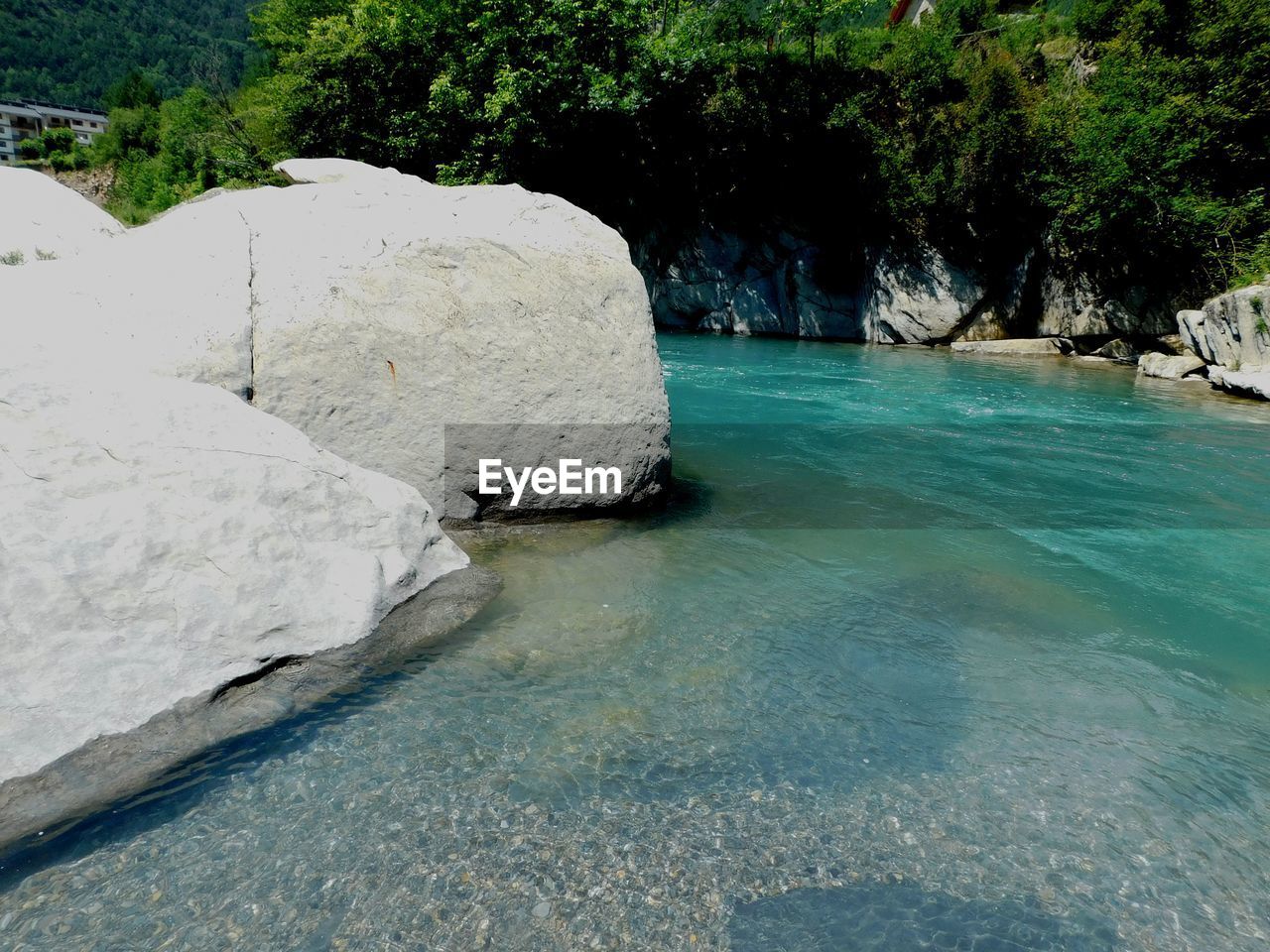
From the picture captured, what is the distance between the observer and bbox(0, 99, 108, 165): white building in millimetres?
71500

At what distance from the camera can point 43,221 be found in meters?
5.65

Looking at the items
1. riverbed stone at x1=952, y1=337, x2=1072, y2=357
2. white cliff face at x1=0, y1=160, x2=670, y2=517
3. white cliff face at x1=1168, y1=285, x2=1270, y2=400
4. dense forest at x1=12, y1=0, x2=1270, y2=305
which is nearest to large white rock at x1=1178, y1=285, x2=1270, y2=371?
white cliff face at x1=1168, y1=285, x2=1270, y2=400

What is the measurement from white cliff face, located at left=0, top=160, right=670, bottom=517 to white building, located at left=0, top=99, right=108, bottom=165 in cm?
8361

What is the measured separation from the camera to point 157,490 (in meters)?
3.36

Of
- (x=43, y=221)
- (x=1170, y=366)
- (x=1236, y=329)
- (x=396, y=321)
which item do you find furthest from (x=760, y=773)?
(x=1170, y=366)

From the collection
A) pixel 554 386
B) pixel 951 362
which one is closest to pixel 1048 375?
pixel 951 362

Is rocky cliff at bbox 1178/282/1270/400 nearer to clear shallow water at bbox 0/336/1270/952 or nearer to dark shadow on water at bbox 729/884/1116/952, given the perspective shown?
clear shallow water at bbox 0/336/1270/952

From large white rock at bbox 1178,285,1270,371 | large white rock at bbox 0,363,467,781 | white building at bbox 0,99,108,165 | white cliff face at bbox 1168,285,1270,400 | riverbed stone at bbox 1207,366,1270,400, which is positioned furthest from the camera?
white building at bbox 0,99,108,165

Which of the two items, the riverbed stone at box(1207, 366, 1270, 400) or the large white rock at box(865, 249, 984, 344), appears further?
the large white rock at box(865, 249, 984, 344)

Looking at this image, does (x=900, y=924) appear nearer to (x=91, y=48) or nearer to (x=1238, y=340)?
(x=1238, y=340)

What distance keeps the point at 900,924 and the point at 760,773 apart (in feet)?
2.41

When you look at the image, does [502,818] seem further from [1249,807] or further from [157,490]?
[1249,807]

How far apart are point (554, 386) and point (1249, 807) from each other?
415 cm

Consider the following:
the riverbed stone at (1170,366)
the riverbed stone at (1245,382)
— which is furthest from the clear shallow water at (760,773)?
the riverbed stone at (1170,366)
